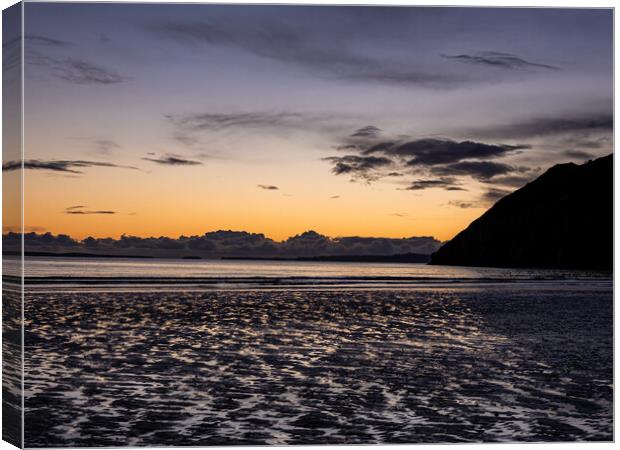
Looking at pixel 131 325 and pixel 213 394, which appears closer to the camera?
pixel 213 394

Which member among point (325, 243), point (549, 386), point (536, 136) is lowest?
point (549, 386)

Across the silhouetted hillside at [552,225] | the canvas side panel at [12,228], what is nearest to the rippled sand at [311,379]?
the canvas side panel at [12,228]

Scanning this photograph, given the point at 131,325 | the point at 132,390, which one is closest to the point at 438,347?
the point at 132,390

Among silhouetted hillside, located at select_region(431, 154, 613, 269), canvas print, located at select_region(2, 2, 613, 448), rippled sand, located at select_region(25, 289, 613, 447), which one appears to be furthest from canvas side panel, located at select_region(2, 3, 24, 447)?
silhouetted hillside, located at select_region(431, 154, 613, 269)

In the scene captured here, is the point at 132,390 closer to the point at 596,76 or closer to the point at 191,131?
the point at 191,131

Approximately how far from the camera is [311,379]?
36.1 feet

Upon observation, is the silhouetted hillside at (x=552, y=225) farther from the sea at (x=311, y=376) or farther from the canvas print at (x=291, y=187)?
the sea at (x=311, y=376)

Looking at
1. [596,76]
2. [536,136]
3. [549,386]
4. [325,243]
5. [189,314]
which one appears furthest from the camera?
[189,314]

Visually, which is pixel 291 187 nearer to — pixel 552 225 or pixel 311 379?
pixel 311 379

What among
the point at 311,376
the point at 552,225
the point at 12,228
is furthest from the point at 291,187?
the point at 552,225

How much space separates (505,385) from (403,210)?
15.6ft

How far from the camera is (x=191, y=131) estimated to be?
50.6 feet

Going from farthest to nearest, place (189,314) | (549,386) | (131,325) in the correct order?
(189,314)
(131,325)
(549,386)

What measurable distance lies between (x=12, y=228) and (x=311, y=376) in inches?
171
